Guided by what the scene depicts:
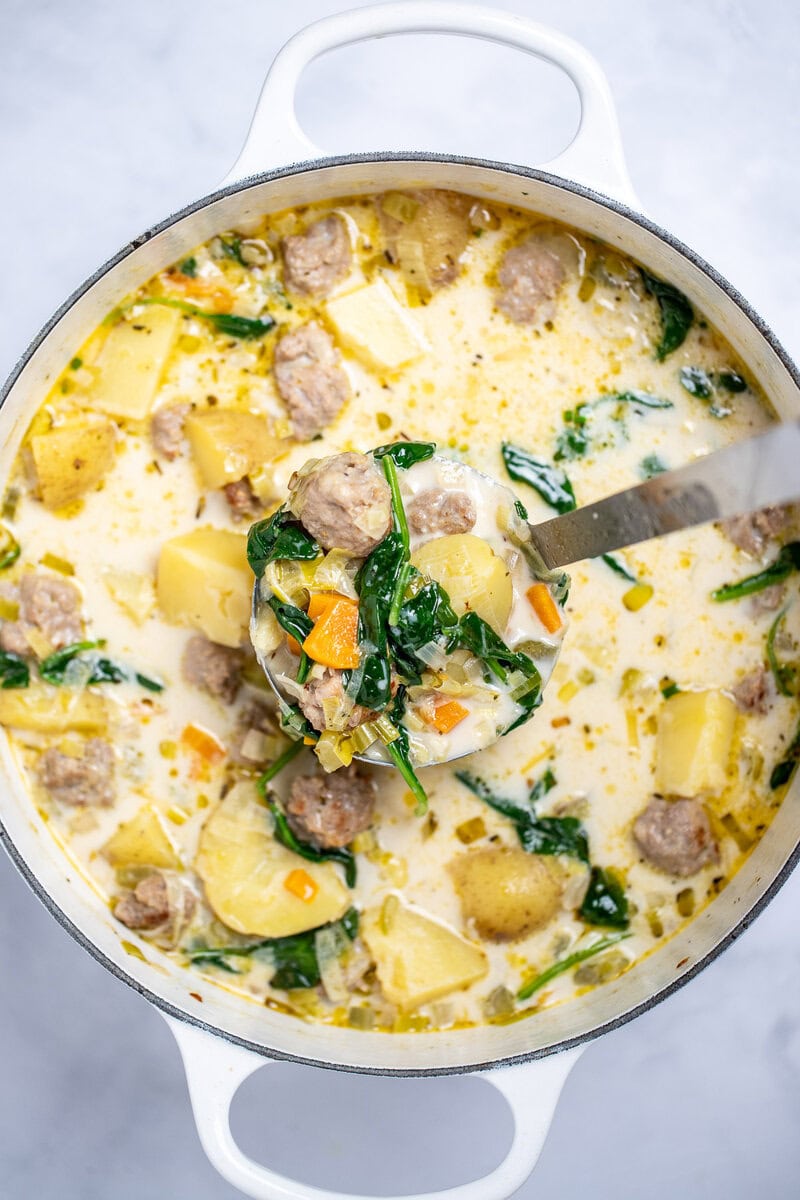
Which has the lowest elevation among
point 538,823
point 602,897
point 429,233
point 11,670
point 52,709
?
point 602,897

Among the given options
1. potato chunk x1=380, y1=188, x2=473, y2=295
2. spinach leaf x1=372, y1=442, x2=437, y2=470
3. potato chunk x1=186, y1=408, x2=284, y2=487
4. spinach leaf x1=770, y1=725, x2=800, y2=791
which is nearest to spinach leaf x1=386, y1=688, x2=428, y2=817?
spinach leaf x1=372, y1=442, x2=437, y2=470

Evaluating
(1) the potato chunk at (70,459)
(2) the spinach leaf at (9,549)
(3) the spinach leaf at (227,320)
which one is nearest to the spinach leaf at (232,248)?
(3) the spinach leaf at (227,320)

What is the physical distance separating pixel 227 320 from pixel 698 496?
2.11 metres

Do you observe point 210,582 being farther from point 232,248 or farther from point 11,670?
point 232,248

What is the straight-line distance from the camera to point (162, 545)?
3760 mm

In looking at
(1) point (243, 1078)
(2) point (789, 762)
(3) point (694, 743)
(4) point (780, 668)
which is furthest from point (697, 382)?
(1) point (243, 1078)

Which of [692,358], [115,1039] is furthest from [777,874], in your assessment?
[115,1039]

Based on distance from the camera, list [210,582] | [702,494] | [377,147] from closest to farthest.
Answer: [702,494] → [210,582] → [377,147]

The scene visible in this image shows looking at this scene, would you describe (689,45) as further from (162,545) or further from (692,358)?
(162,545)

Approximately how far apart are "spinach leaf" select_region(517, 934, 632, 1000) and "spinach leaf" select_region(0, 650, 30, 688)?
1.99 metres

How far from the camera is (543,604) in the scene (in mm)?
3320

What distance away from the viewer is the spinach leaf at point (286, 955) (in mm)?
3826

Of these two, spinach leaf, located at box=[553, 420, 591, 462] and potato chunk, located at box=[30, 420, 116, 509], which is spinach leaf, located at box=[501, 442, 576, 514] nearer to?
spinach leaf, located at box=[553, 420, 591, 462]

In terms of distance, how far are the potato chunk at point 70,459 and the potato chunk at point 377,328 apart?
0.85 m
